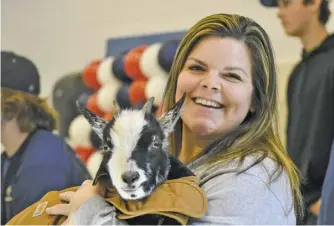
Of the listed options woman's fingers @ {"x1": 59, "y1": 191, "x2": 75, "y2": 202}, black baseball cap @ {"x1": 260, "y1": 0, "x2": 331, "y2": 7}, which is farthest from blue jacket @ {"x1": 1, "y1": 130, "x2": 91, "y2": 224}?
black baseball cap @ {"x1": 260, "y1": 0, "x2": 331, "y2": 7}

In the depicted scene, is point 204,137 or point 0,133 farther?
point 0,133

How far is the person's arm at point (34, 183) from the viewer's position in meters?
0.60

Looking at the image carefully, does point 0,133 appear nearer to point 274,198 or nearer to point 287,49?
point 274,198

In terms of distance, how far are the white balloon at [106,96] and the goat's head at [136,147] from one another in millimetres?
160

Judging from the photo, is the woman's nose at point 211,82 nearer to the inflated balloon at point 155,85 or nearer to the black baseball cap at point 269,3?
the inflated balloon at point 155,85

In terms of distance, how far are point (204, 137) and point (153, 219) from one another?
12 centimetres

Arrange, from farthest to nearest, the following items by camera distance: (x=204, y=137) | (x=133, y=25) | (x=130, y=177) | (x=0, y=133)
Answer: (x=133, y=25), (x=0, y=133), (x=204, y=137), (x=130, y=177)

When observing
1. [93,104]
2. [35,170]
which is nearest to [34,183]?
[35,170]

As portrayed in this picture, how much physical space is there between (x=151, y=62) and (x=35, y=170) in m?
0.22

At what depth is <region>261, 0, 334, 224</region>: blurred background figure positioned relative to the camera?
868 millimetres

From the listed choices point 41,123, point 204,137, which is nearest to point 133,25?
point 41,123

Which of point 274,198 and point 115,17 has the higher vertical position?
point 115,17

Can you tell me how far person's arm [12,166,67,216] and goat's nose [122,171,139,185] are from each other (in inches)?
7.6

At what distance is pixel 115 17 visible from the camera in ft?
2.49
